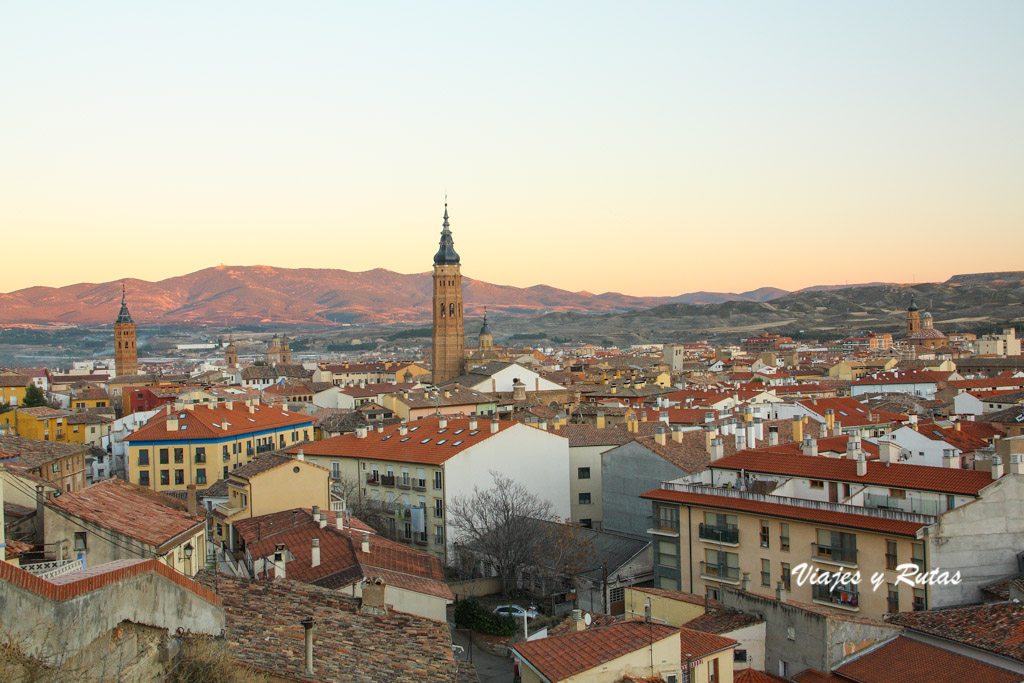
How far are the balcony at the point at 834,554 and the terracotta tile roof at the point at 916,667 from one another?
5.13 m

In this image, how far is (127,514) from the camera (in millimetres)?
19453

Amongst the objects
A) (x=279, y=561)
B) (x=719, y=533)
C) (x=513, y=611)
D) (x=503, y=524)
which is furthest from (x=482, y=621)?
(x=279, y=561)

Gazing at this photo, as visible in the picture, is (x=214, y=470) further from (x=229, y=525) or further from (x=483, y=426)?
(x=229, y=525)

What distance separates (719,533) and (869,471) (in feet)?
14.7

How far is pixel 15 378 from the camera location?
101 meters

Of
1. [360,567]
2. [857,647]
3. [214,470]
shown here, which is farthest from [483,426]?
[857,647]

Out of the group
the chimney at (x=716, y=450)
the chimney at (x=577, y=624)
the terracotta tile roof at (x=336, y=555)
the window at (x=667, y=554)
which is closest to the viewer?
the chimney at (x=577, y=624)

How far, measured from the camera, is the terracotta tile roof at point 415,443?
41.5 meters

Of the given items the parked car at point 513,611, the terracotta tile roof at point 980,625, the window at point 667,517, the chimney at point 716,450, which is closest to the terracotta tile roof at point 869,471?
the chimney at point 716,450

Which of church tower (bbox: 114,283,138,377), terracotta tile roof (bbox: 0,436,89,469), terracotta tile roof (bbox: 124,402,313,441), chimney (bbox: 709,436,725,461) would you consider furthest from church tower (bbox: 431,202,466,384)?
chimney (bbox: 709,436,725,461)

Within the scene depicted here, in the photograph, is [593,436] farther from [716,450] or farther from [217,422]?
[217,422]

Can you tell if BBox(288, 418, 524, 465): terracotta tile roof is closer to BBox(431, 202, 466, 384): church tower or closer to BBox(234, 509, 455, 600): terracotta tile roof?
BBox(234, 509, 455, 600): terracotta tile roof

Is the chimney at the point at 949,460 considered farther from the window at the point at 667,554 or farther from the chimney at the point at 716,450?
the window at the point at 667,554

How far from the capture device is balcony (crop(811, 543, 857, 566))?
83.6 ft
